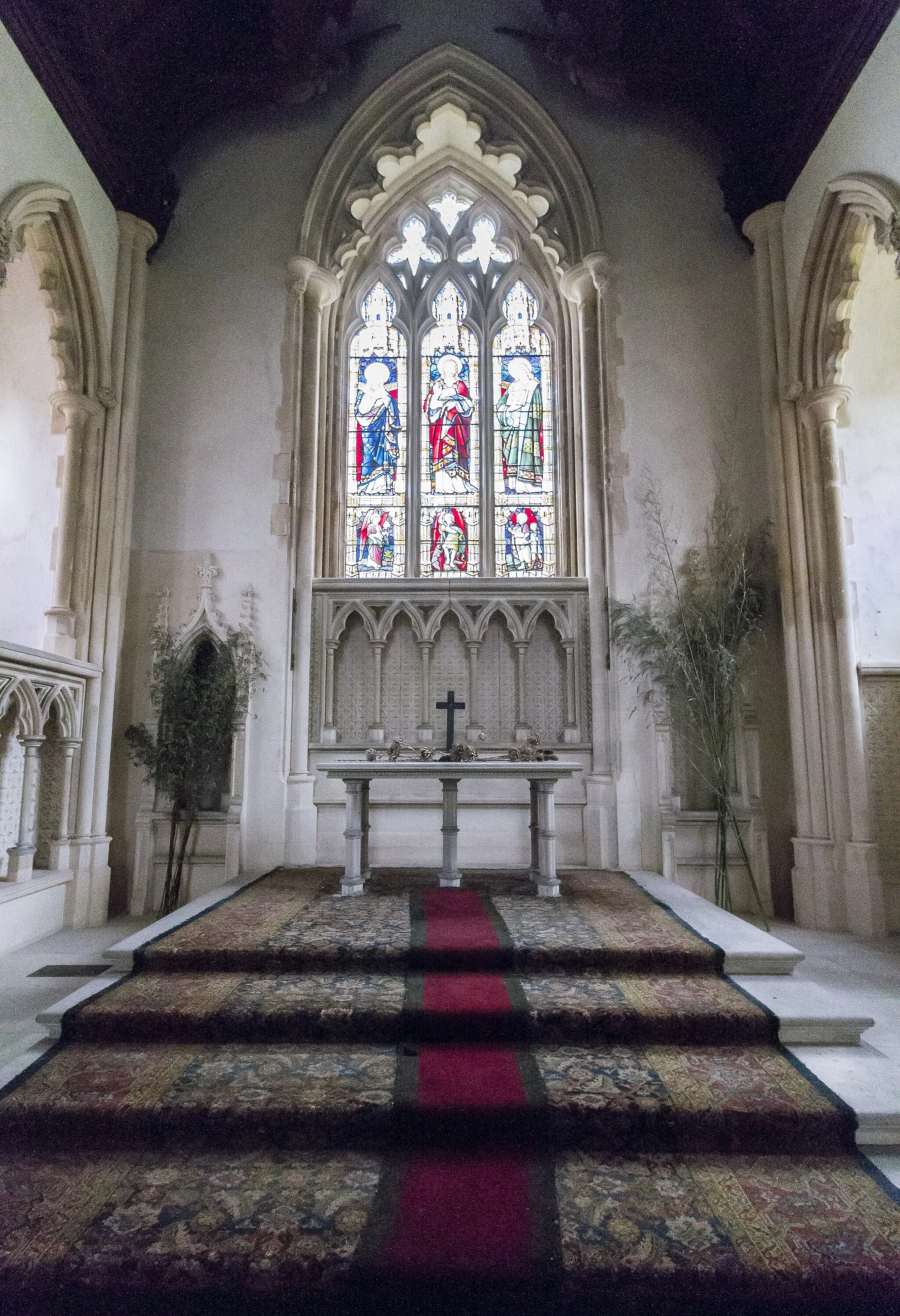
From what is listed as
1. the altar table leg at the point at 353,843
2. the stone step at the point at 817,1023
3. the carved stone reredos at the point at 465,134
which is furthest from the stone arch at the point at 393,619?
the stone step at the point at 817,1023

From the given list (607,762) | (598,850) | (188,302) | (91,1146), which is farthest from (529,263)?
(91,1146)

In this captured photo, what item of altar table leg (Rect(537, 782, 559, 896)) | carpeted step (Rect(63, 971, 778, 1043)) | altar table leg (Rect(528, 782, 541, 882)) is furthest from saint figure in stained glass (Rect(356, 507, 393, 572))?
carpeted step (Rect(63, 971, 778, 1043))

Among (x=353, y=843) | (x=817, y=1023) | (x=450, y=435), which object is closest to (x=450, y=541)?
(x=450, y=435)

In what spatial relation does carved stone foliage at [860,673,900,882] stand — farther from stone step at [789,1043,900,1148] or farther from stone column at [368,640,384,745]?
stone column at [368,640,384,745]

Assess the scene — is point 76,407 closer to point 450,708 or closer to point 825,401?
point 450,708

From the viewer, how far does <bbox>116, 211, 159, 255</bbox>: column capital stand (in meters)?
5.69

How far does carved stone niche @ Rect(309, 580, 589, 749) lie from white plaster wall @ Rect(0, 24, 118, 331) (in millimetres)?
2847

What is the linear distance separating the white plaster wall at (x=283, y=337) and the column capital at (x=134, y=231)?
0.33m

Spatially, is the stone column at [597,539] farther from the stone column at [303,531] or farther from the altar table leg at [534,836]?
the stone column at [303,531]

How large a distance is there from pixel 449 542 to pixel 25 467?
3.28 meters

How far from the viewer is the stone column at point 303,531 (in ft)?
18.5

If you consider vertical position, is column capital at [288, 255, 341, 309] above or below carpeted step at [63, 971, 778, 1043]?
above

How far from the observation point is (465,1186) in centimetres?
208

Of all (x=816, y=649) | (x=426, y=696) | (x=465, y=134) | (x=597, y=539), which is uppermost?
(x=465, y=134)
